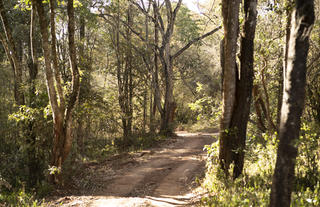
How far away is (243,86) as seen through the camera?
6.37 m

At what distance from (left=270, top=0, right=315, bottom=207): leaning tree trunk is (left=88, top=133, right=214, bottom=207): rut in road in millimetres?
3579

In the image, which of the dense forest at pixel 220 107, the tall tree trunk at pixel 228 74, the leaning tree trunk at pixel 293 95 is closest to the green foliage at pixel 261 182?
the dense forest at pixel 220 107

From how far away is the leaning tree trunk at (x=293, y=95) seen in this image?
310cm

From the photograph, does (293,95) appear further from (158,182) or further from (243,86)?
(158,182)

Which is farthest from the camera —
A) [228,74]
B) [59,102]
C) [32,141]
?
[32,141]

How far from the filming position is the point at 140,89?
19.5m

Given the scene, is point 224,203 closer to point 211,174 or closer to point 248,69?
Answer: point 211,174

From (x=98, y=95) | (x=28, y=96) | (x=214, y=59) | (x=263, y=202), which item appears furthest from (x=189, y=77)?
(x=263, y=202)

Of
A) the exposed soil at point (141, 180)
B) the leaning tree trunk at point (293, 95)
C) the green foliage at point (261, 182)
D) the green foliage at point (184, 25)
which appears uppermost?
the green foliage at point (184, 25)

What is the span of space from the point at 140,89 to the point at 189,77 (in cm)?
965

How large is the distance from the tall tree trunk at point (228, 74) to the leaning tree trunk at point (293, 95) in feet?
9.78

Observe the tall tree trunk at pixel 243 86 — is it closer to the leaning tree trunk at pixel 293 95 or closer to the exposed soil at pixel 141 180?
the exposed soil at pixel 141 180

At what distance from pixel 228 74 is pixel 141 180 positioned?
4.86m

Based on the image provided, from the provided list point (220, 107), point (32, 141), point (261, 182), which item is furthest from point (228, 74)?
point (32, 141)
